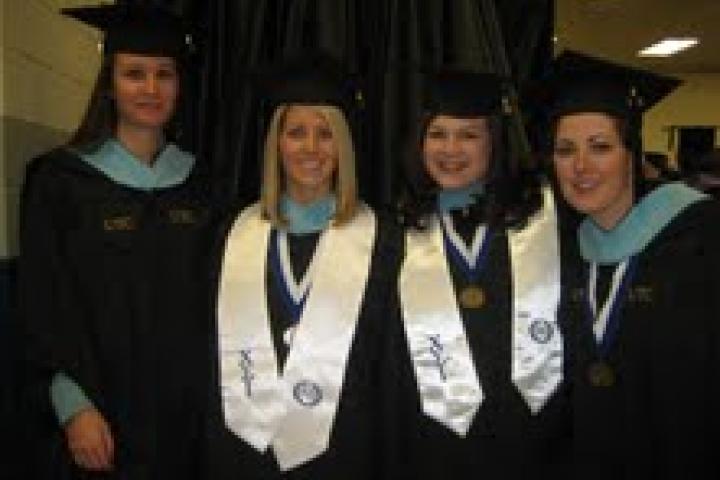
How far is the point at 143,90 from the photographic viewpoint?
8.98ft

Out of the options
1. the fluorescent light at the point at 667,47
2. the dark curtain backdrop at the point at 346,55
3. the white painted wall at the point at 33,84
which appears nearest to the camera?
the white painted wall at the point at 33,84

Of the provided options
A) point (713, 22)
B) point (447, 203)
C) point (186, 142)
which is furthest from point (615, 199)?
point (713, 22)

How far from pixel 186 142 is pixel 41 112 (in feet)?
1.72

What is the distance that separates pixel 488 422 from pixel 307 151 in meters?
0.88

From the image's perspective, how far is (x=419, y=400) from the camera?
264cm

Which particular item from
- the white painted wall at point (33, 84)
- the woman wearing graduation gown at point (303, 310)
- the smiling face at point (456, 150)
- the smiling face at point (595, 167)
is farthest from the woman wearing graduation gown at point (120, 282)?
the smiling face at point (595, 167)

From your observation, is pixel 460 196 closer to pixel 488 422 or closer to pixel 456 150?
pixel 456 150

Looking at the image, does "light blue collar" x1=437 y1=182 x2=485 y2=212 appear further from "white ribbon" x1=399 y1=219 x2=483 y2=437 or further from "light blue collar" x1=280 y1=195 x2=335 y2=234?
"light blue collar" x1=280 y1=195 x2=335 y2=234

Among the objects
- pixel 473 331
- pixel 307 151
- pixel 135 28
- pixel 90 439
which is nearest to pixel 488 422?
pixel 473 331

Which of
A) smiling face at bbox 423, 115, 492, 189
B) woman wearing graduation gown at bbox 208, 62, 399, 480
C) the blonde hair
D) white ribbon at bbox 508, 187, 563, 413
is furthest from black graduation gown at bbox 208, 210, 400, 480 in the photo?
white ribbon at bbox 508, 187, 563, 413

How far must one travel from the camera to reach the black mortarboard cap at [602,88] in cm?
266

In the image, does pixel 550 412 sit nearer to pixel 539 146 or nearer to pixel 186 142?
pixel 539 146

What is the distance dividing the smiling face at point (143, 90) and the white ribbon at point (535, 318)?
106 cm

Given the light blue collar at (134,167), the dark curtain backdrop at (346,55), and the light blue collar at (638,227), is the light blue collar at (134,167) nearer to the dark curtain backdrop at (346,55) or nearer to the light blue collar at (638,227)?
the dark curtain backdrop at (346,55)
